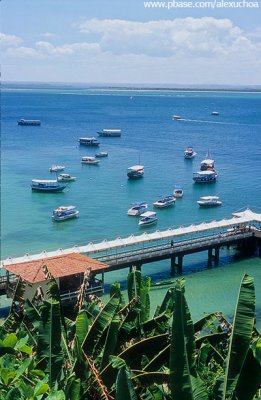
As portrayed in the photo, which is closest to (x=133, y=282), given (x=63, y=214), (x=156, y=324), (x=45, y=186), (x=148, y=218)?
(x=156, y=324)

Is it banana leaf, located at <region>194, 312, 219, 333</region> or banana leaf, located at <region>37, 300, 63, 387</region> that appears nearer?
banana leaf, located at <region>37, 300, 63, 387</region>

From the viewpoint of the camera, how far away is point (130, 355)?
11.9 meters

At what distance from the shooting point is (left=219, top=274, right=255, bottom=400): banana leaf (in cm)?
941

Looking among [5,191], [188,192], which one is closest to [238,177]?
[188,192]

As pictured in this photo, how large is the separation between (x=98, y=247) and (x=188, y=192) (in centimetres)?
3397

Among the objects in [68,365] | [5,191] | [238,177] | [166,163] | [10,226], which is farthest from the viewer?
[166,163]

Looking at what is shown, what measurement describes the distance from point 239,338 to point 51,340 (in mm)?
4039

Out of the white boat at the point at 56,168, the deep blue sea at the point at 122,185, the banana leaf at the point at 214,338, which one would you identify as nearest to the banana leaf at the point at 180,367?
the banana leaf at the point at 214,338

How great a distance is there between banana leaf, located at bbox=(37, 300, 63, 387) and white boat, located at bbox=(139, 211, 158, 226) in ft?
145

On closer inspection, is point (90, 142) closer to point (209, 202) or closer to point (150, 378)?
point (209, 202)

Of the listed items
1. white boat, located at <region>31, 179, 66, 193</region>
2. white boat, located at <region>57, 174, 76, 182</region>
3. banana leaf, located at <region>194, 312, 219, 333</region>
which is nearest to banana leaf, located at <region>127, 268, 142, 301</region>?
banana leaf, located at <region>194, 312, 219, 333</region>

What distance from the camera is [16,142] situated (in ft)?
392

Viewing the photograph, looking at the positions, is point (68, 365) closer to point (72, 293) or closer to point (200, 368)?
point (200, 368)

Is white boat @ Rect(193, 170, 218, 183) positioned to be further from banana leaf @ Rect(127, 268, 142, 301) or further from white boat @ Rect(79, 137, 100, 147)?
banana leaf @ Rect(127, 268, 142, 301)
